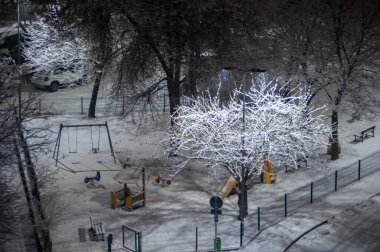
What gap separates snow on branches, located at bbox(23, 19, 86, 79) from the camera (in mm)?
31719

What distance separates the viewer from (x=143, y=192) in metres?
21.2

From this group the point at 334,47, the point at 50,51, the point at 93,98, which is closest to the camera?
the point at 334,47

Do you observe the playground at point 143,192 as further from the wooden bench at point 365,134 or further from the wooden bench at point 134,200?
the wooden bench at point 365,134

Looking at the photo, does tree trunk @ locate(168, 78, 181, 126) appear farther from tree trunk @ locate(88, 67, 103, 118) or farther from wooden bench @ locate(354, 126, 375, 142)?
wooden bench @ locate(354, 126, 375, 142)

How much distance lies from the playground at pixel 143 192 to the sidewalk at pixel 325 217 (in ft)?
3.44

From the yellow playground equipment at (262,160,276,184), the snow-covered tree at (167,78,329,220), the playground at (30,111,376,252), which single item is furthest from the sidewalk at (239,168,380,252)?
the yellow playground equipment at (262,160,276,184)

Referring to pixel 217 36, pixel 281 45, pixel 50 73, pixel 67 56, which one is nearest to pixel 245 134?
pixel 217 36

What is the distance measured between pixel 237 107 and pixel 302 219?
4369 millimetres

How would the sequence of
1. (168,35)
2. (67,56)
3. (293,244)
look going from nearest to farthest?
(293,244)
(168,35)
(67,56)

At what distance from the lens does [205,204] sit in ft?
71.2

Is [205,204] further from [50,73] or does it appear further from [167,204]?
[50,73]

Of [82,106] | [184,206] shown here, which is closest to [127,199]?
[184,206]

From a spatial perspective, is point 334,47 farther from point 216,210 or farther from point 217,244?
point 217,244

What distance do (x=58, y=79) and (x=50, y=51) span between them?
528 centimetres
